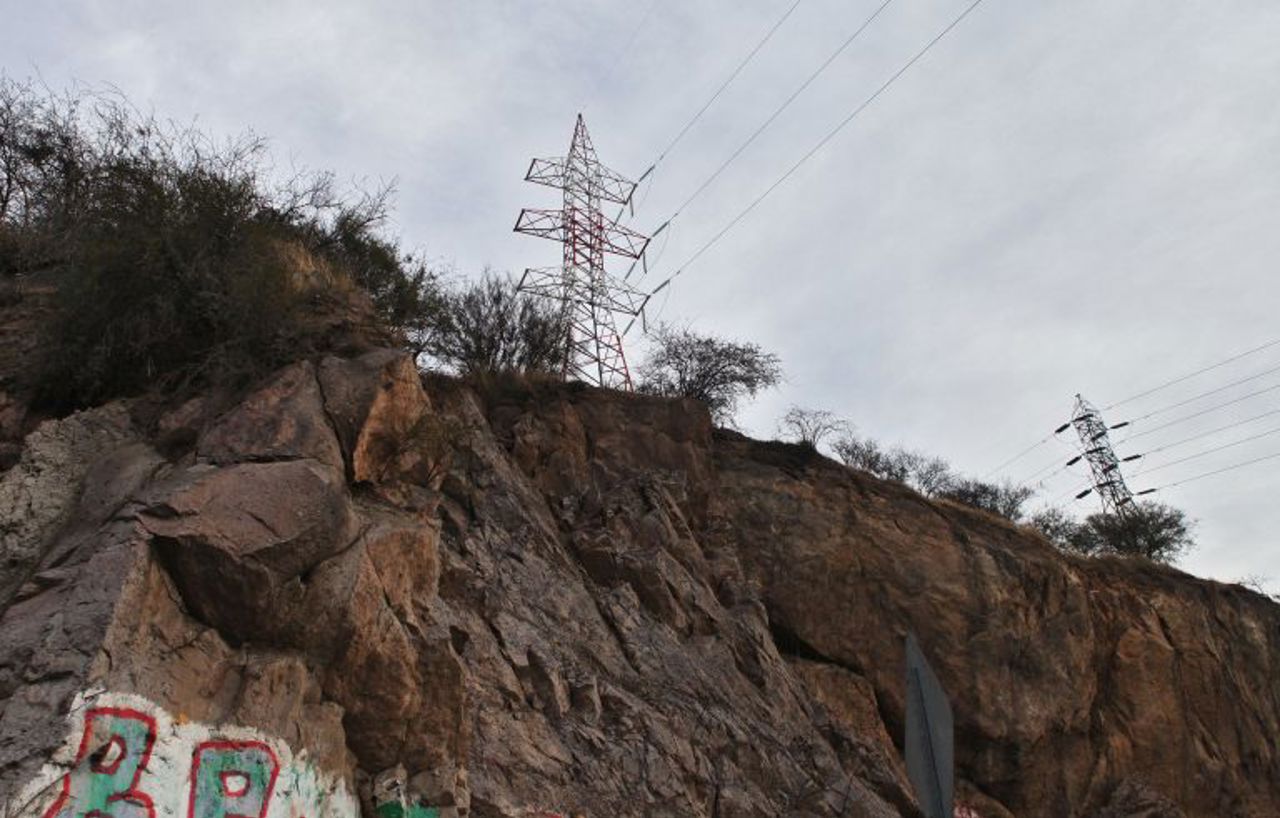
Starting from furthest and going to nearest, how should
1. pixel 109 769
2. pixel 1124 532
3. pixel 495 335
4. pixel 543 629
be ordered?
1. pixel 1124 532
2. pixel 495 335
3. pixel 543 629
4. pixel 109 769

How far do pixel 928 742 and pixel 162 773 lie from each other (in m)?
4.18

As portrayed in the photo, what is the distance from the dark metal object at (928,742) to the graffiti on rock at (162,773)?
367cm

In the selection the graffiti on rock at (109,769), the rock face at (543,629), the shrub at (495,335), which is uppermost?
the shrub at (495,335)

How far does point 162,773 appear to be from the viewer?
18.6 ft

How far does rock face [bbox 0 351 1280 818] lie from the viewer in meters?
5.98

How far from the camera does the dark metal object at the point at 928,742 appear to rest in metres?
5.55

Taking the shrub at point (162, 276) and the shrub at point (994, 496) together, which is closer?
the shrub at point (162, 276)

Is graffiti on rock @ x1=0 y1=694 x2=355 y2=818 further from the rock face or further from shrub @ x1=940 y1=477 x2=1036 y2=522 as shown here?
shrub @ x1=940 y1=477 x2=1036 y2=522

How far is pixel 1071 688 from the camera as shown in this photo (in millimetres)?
18312

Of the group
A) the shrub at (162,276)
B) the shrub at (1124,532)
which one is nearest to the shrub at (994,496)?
the shrub at (1124,532)

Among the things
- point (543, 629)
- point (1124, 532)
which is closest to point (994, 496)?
point (1124, 532)

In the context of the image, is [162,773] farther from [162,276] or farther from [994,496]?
[994,496]

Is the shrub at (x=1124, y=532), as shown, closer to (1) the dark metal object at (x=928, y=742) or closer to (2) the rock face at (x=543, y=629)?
(2) the rock face at (x=543, y=629)

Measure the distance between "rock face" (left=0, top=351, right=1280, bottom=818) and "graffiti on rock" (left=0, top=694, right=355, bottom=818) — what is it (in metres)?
0.02
